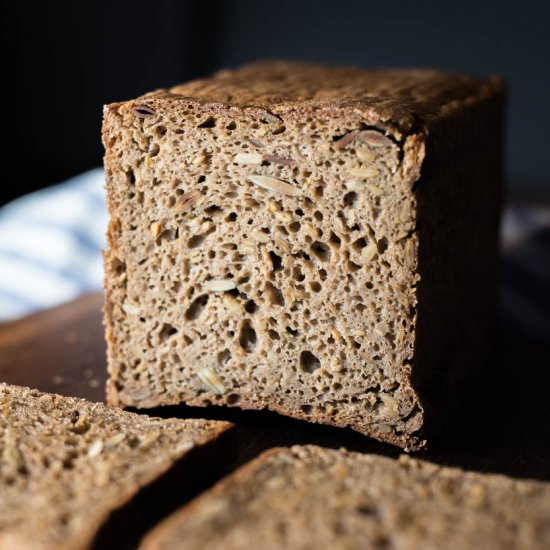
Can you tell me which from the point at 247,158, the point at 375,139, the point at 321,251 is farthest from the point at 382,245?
the point at 247,158

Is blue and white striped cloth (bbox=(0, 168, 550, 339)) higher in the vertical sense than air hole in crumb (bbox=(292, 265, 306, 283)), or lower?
lower

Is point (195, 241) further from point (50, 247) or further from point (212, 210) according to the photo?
point (50, 247)

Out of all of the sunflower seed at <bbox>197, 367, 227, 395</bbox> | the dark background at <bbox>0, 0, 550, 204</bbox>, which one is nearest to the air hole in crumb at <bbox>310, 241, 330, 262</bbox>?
the sunflower seed at <bbox>197, 367, 227, 395</bbox>

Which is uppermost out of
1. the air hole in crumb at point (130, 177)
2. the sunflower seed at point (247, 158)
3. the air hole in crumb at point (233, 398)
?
the sunflower seed at point (247, 158)

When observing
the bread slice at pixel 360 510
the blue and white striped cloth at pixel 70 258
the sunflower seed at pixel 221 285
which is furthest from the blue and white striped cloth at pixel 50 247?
the bread slice at pixel 360 510

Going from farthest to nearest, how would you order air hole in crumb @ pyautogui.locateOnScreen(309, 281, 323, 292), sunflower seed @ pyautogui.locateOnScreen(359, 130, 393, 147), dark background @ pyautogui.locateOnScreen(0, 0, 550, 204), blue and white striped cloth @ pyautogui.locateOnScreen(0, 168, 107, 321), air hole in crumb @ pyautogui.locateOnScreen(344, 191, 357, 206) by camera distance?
1. dark background @ pyautogui.locateOnScreen(0, 0, 550, 204)
2. blue and white striped cloth @ pyautogui.locateOnScreen(0, 168, 107, 321)
3. air hole in crumb @ pyautogui.locateOnScreen(309, 281, 323, 292)
4. air hole in crumb @ pyautogui.locateOnScreen(344, 191, 357, 206)
5. sunflower seed @ pyautogui.locateOnScreen(359, 130, 393, 147)

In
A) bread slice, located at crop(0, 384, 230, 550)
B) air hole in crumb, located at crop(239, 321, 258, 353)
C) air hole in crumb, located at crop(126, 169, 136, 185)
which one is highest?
air hole in crumb, located at crop(126, 169, 136, 185)

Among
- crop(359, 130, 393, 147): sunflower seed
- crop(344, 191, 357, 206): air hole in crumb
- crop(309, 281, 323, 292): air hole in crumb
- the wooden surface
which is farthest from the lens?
the wooden surface

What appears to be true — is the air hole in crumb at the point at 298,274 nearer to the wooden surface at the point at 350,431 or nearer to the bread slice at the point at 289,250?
the bread slice at the point at 289,250

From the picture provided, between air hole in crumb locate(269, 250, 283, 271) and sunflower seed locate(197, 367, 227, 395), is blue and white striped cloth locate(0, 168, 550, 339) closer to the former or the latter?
sunflower seed locate(197, 367, 227, 395)
